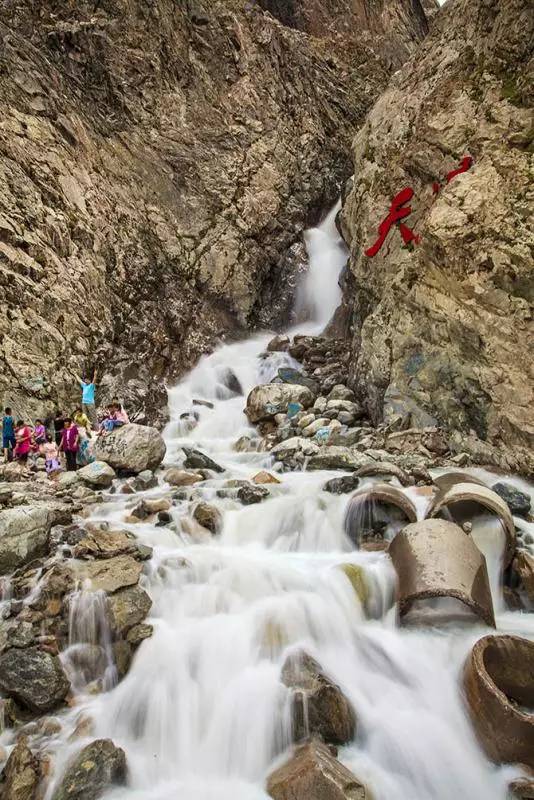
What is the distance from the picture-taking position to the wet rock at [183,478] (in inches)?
338

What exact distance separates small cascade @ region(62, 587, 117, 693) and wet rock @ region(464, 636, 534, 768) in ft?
9.93

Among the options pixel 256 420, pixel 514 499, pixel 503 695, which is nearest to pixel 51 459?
pixel 256 420

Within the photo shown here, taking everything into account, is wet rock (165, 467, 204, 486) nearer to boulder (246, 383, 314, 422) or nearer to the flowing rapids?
the flowing rapids

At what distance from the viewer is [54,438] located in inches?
427

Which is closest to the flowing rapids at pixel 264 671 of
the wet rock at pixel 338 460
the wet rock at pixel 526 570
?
the wet rock at pixel 526 570

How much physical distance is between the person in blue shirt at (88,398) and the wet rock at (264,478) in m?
5.41

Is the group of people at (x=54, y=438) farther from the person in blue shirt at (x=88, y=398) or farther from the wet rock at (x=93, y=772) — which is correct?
the wet rock at (x=93, y=772)

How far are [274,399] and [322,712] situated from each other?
9.57 m

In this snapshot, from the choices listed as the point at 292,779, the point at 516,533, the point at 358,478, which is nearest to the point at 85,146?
the point at 358,478

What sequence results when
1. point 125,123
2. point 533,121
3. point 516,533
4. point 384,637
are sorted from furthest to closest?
point 125,123
point 533,121
point 516,533
point 384,637

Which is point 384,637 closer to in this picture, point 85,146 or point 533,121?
point 533,121

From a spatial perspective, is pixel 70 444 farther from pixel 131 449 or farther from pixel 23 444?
pixel 131 449

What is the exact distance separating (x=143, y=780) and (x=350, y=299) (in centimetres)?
1579

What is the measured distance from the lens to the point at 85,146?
17.2 metres
